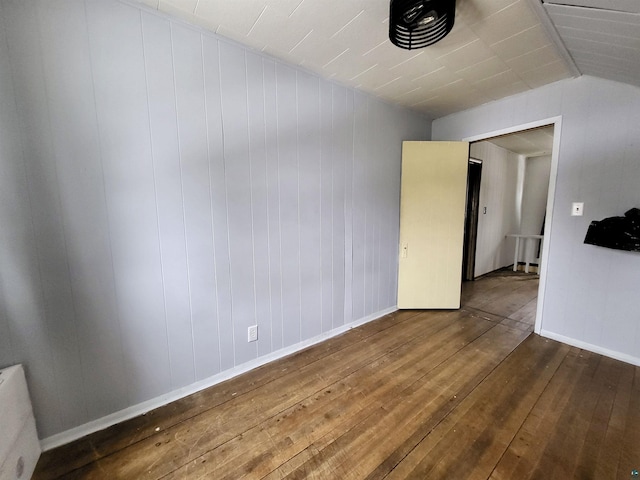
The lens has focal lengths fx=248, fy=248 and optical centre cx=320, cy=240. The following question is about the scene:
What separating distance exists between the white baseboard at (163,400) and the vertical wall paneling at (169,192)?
8cm

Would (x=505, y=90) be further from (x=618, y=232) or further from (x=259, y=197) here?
(x=259, y=197)

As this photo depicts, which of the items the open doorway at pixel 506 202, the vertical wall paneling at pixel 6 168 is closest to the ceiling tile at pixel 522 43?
the open doorway at pixel 506 202

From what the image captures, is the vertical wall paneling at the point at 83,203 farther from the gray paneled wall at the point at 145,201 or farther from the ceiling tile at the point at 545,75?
the ceiling tile at the point at 545,75

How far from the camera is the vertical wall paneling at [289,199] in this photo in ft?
6.03

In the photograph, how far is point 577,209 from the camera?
82.4 inches

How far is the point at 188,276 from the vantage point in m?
1.55

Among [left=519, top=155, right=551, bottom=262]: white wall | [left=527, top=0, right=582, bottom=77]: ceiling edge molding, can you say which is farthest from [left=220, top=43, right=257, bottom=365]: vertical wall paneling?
[left=519, top=155, right=551, bottom=262]: white wall

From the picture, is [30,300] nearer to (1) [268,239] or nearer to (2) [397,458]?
(1) [268,239]

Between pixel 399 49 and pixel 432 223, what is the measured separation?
173 centimetres

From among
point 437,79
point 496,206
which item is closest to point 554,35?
point 437,79

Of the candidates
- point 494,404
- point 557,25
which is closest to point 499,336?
point 494,404

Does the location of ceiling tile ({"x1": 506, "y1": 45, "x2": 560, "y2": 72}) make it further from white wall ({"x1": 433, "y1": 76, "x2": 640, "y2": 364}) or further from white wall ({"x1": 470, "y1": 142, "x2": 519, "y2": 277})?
white wall ({"x1": 470, "y1": 142, "x2": 519, "y2": 277})

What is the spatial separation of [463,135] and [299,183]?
2.09m

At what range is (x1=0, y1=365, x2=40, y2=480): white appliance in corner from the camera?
953 mm
